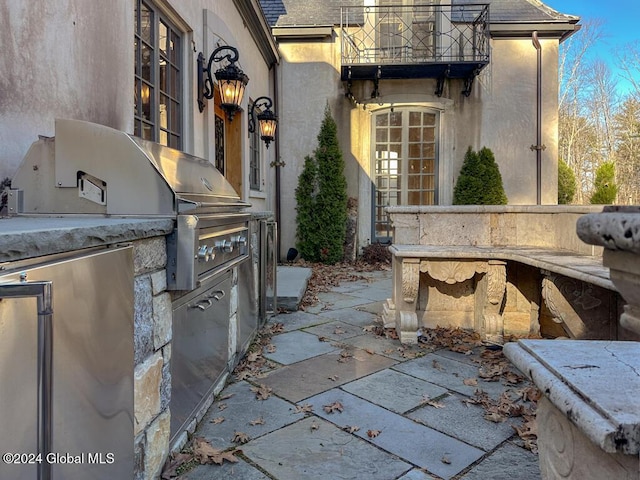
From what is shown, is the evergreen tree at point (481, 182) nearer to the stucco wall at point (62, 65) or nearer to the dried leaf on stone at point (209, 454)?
the stucco wall at point (62, 65)

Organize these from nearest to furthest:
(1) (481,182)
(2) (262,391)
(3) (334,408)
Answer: (3) (334,408) < (2) (262,391) < (1) (481,182)

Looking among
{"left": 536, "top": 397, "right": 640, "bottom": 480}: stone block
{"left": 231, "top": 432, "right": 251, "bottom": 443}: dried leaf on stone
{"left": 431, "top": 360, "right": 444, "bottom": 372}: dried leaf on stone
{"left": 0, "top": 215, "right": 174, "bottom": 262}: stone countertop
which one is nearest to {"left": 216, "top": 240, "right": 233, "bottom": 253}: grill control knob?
{"left": 0, "top": 215, "right": 174, "bottom": 262}: stone countertop

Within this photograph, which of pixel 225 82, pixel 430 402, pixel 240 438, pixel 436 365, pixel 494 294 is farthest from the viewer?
pixel 225 82

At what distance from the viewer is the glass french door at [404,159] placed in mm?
9570

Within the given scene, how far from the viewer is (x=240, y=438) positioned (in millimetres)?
2289

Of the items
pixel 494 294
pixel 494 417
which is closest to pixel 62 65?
pixel 494 417

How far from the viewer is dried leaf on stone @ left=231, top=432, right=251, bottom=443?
2275 millimetres

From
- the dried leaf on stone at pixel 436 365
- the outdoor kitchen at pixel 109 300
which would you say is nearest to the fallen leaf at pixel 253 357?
the outdoor kitchen at pixel 109 300

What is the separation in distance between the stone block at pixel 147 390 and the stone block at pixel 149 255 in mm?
351

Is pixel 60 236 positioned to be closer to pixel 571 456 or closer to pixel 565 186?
pixel 571 456

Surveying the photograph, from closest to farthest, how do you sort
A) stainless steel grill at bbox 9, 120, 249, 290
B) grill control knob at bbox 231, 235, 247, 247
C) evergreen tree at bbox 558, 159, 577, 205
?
stainless steel grill at bbox 9, 120, 249, 290 < grill control knob at bbox 231, 235, 247, 247 < evergreen tree at bbox 558, 159, 577, 205

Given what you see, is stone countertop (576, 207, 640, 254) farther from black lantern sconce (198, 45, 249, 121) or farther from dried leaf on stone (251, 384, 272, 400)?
black lantern sconce (198, 45, 249, 121)

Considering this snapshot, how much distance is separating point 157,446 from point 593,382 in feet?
5.30

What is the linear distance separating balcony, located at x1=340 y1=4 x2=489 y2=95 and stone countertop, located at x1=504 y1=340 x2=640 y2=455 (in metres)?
8.25
